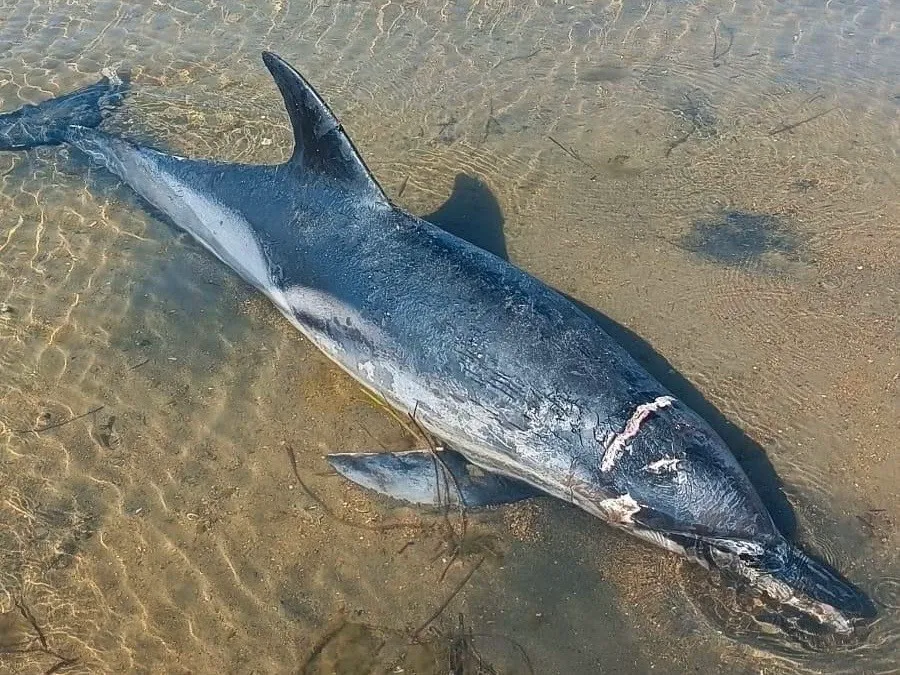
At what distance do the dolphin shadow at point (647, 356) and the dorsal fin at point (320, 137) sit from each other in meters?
1.43

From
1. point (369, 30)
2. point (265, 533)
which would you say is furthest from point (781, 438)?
point (369, 30)

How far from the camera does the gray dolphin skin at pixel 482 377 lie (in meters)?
4.20

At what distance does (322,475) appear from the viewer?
4.92 meters

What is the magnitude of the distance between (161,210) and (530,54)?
16.4 feet

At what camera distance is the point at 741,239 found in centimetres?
660

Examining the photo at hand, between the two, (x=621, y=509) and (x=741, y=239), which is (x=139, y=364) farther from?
(x=741, y=239)

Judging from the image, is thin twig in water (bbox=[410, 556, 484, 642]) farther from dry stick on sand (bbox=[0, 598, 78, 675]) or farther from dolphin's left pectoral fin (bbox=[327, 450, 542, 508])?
dry stick on sand (bbox=[0, 598, 78, 675])

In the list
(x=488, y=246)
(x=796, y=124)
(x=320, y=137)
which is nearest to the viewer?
(x=320, y=137)

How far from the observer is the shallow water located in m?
4.20

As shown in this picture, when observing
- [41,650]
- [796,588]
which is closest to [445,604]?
[796,588]

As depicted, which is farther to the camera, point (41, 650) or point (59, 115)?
point (59, 115)

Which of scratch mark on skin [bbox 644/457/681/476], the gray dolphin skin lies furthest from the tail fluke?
scratch mark on skin [bbox 644/457/681/476]

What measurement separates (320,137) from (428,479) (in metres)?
2.65

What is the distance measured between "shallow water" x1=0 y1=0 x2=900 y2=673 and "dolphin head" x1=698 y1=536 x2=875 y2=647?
132 millimetres
